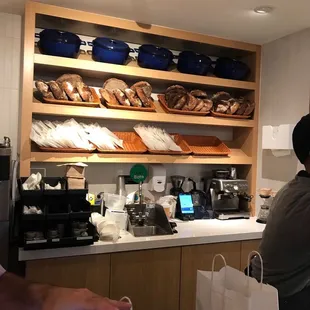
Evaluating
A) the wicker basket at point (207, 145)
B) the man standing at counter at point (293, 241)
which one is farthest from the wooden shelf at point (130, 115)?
the man standing at counter at point (293, 241)

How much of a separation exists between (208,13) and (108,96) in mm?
917

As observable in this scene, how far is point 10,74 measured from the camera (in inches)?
107

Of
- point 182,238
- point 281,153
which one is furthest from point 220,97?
point 182,238

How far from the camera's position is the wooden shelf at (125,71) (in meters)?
2.57

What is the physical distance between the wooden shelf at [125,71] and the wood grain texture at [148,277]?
1304mm

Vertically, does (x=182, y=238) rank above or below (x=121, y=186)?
below

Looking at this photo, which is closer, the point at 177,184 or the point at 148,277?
the point at 148,277

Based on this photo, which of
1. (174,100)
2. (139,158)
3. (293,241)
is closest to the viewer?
(293,241)

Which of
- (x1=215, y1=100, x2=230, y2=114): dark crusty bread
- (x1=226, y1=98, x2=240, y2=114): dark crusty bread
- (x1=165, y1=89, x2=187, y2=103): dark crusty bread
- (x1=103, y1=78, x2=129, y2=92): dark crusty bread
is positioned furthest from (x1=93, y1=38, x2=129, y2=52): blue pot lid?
(x1=226, y1=98, x2=240, y2=114): dark crusty bread

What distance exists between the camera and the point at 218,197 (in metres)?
3.14

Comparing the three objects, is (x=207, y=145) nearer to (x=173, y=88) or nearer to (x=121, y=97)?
(x=173, y=88)

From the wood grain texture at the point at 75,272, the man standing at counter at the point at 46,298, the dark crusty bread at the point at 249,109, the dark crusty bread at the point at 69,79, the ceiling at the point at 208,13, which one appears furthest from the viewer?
the dark crusty bread at the point at 249,109

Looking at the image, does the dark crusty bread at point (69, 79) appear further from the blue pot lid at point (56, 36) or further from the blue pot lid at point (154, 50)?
the blue pot lid at point (154, 50)

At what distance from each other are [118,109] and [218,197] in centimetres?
113
